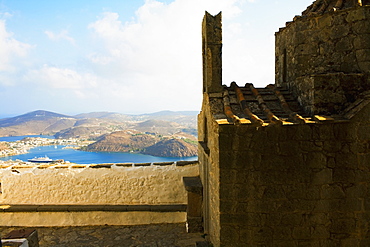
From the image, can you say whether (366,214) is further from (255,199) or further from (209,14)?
(209,14)

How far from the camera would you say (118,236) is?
20.5 feet

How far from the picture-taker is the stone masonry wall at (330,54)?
4227 mm

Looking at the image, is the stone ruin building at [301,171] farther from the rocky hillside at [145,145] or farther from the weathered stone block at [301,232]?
the rocky hillside at [145,145]

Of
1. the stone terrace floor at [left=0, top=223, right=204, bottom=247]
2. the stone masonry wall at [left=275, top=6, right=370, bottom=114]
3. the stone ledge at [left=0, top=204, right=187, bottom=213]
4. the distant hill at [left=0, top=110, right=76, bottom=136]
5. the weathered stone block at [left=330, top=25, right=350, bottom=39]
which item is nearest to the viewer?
the stone masonry wall at [left=275, top=6, right=370, bottom=114]

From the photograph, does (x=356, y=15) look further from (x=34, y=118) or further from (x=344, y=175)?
(x=34, y=118)

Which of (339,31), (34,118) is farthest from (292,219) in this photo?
(34,118)

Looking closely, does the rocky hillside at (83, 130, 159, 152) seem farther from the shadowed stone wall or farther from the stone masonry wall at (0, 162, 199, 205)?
the shadowed stone wall

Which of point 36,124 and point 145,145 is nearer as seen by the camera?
point 145,145

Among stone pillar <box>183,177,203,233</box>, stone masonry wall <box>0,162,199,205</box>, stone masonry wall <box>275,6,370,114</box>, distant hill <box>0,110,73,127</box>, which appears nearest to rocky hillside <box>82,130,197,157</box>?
stone masonry wall <box>0,162,199,205</box>

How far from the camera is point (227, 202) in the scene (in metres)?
3.98

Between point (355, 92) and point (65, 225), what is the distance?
23.3 feet

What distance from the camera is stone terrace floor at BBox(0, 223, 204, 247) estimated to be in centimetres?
581

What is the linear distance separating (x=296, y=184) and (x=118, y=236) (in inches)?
169

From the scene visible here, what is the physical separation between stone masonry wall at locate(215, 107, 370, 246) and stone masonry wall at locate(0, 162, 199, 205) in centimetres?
304
